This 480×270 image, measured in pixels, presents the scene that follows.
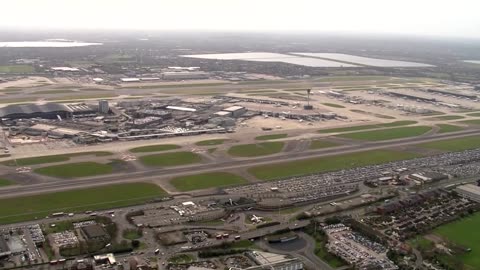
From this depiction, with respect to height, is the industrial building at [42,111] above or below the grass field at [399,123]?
above

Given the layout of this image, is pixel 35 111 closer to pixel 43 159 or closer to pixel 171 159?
pixel 43 159

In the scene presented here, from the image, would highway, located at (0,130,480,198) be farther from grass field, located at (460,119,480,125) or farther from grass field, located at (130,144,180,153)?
grass field, located at (460,119,480,125)

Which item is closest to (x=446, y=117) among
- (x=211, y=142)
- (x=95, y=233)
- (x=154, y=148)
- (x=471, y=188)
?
(x=471, y=188)

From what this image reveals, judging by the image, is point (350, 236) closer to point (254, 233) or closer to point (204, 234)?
point (254, 233)

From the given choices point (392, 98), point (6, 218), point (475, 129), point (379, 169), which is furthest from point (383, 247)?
point (392, 98)

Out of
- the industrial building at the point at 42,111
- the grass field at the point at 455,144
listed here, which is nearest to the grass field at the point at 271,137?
the grass field at the point at 455,144

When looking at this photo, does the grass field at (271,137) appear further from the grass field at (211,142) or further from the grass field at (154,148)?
the grass field at (154,148)

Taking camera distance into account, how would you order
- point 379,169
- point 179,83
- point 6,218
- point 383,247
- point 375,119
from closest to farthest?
1. point 383,247
2. point 6,218
3. point 379,169
4. point 375,119
5. point 179,83

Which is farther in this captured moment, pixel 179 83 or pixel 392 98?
pixel 179 83
